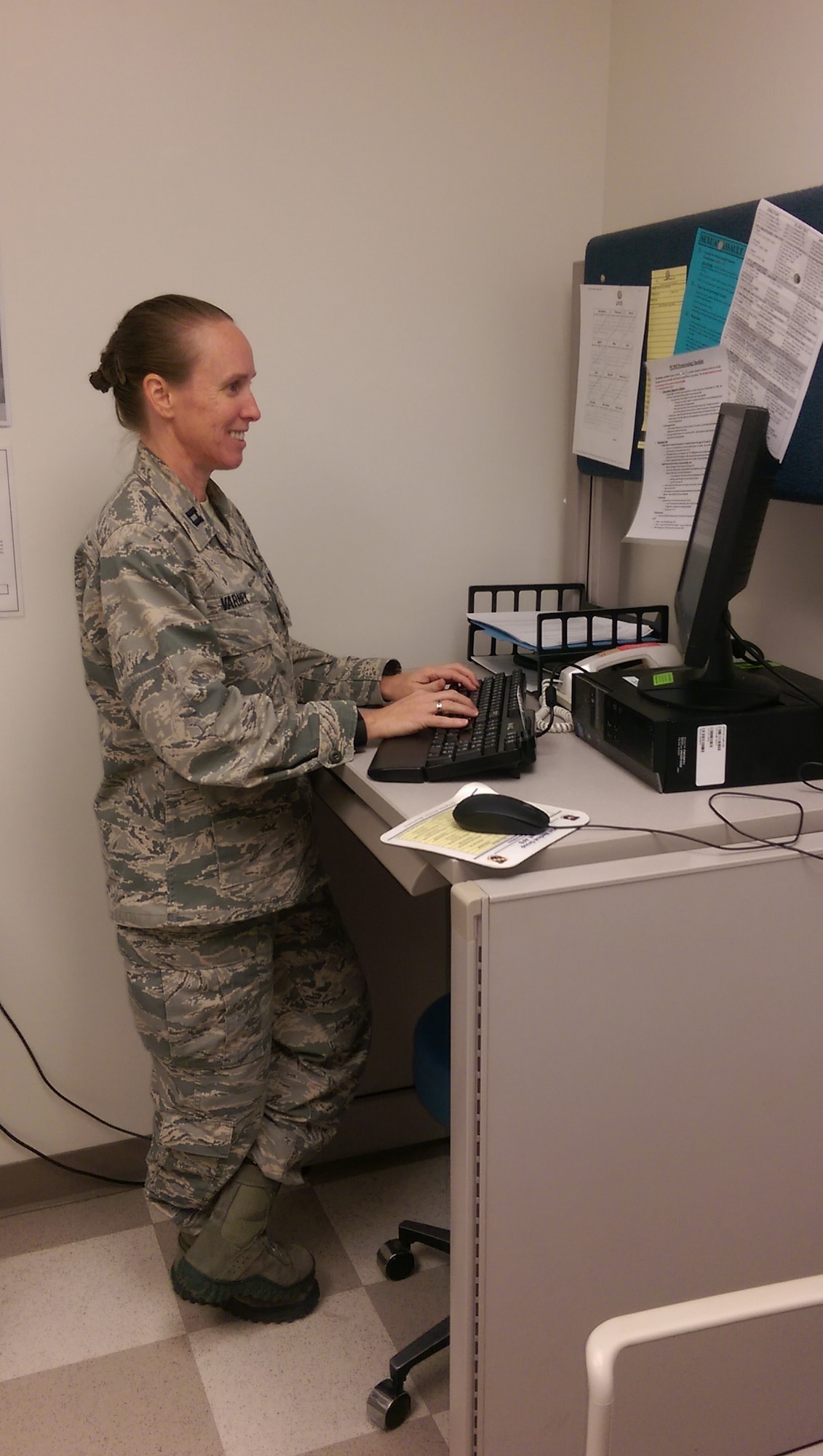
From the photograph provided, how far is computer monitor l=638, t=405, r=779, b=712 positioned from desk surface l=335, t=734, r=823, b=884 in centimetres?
12

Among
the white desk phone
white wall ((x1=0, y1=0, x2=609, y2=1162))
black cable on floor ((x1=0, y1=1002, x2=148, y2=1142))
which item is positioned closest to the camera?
the white desk phone

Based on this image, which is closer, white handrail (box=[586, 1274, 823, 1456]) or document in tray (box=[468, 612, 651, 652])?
white handrail (box=[586, 1274, 823, 1456])

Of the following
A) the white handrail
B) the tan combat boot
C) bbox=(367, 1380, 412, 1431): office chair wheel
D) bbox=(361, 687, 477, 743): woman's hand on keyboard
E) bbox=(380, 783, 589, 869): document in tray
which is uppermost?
bbox=(361, 687, 477, 743): woman's hand on keyboard

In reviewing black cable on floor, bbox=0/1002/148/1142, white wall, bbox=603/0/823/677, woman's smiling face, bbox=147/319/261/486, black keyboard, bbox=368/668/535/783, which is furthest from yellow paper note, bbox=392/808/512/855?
black cable on floor, bbox=0/1002/148/1142

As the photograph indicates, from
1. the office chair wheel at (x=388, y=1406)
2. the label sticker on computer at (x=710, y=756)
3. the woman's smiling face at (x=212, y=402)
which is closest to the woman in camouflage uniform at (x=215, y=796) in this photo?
the woman's smiling face at (x=212, y=402)

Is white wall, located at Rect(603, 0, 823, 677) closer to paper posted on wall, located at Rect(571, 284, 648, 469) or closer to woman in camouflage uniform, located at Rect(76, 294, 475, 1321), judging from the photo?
paper posted on wall, located at Rect(571, 284, 648, 469)

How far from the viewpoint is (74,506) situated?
189 cm

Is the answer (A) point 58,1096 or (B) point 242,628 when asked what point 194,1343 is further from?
(B) point 242,628

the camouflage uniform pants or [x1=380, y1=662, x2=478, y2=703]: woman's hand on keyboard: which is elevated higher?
[x1=380, y1=662, x2=478, y2=703]: woman's hand on keyboard

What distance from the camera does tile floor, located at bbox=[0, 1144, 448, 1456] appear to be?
1.62 meters

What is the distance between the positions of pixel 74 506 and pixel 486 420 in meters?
0.76

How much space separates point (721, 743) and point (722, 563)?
212 mm

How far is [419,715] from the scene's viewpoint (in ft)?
5.17

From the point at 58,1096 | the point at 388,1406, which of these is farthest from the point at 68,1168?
the point at 388,1406
